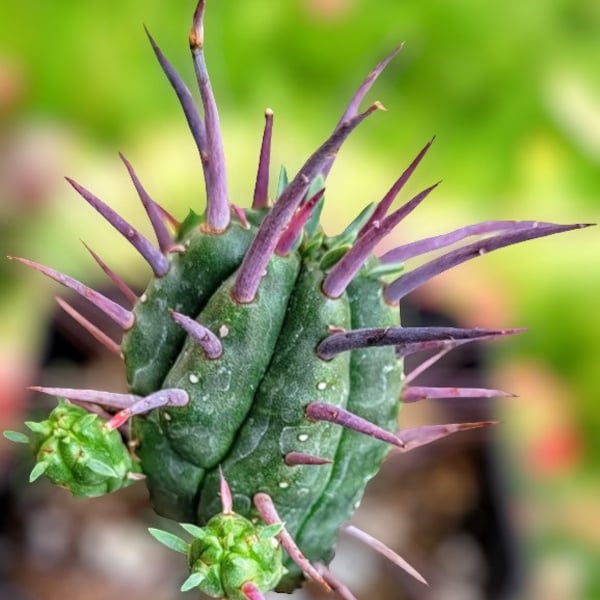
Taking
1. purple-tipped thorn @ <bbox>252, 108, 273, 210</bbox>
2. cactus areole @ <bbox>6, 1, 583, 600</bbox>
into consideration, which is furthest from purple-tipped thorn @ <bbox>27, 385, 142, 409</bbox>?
purple-tipped thorn @ <bbox>252, 108, 273, 210</bbox>

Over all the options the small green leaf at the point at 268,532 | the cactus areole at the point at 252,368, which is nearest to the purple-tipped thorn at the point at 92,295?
the cactus areole at the point at 252,368

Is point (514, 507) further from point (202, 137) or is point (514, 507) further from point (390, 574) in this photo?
point (202, 137)

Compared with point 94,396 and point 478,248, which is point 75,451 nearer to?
point 94,396

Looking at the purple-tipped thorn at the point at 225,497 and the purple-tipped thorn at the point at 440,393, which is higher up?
the purple-tipped thorn at the point at 440,393

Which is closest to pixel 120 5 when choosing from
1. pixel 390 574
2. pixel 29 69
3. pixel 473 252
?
pixel 29 69

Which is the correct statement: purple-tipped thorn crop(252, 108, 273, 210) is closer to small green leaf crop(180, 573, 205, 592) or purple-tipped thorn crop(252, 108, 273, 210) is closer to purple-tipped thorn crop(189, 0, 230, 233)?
purple-tipped thorn crop(189, 0, 230, 233)

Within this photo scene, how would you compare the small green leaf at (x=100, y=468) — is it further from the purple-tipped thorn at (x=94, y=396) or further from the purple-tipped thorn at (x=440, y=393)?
the purple-tipped thorn at (x=440, y=393)
